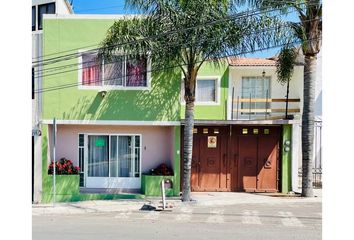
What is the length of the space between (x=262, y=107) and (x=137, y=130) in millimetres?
6636

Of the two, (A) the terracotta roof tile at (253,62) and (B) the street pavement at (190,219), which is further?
(A) the terracotta roof tile at (253,62)

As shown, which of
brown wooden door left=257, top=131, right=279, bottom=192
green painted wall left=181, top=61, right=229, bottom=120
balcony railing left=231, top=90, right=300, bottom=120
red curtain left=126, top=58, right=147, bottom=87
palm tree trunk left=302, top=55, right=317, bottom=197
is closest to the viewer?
palm tree trunk left=302, top=55, right=317, bottom=197

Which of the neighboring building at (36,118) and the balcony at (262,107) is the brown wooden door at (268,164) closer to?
the balcony at (262,107)

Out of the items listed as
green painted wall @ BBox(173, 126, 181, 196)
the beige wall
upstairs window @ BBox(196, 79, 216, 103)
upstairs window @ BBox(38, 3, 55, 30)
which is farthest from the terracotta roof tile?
upstairs window @ BBox(38, 3, 55, 30)

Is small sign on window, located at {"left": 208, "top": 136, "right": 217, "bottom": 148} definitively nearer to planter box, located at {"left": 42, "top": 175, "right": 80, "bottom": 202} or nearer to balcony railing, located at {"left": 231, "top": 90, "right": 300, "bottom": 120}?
balcony railing, located at {"left": 231, "top": 90, "right": 300, "bottom": 120}

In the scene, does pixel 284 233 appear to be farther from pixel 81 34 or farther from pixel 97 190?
pixel 81 34

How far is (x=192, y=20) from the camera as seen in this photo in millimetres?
11742

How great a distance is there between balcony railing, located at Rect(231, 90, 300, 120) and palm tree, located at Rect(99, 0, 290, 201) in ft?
17.4

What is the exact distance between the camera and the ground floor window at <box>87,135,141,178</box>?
1454 centimetres

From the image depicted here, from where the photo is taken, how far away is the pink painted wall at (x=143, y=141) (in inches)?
568

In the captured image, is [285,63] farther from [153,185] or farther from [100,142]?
[100,142]

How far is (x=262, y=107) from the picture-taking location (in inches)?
699

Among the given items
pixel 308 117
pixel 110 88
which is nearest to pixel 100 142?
pixel 110 88

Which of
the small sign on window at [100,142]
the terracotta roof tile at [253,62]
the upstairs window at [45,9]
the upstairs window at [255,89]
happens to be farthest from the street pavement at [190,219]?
the upstairs window at [45,9]
